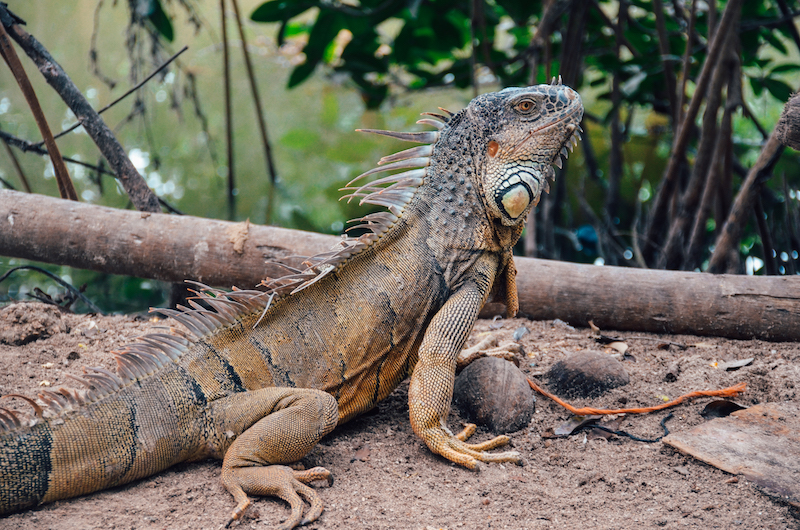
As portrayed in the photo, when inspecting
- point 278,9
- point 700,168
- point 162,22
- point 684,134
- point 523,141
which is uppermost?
point 278,9

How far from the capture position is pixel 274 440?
293 cm

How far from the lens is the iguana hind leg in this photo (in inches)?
111

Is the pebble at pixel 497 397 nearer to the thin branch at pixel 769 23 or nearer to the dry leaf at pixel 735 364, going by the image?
the dry leaf at pixel 735 364

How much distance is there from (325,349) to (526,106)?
1.85m

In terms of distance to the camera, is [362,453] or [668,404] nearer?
[362,453]

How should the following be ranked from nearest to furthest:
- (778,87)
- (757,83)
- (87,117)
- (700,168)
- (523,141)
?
1. (523,141)
2. (87,117)
3. (700,168)
4. (778,87)
5. (757,83)

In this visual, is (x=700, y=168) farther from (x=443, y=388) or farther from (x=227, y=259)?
(x=227, y=259)

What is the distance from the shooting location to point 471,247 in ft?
11.8

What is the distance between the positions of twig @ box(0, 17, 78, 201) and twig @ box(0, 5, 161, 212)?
0.17 meters

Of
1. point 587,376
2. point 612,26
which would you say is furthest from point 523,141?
point 612,26

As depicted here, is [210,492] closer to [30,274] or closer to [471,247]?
[471,247]

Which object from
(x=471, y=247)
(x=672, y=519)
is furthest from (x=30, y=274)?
(x=672, y=519)

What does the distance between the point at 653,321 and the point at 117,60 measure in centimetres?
1614

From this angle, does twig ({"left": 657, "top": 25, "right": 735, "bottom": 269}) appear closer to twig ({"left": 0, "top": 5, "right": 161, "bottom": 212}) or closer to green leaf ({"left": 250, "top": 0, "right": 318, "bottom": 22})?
green leaf ({"left": 250, "top": 0, "right": 318, "bottom": 22})
